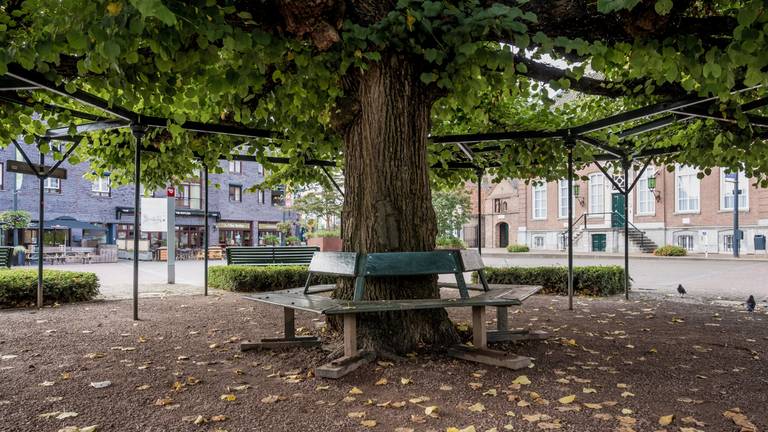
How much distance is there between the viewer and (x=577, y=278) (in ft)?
34.5

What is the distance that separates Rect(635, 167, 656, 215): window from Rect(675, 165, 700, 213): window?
1486 millimetres

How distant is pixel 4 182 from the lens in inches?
1101

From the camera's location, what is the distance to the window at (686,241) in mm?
29844

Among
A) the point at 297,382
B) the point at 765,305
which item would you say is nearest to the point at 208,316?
the point at 297,382

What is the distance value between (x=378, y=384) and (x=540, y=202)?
37.0 m

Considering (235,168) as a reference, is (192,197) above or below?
below

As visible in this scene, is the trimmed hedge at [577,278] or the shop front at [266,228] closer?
the trimmed hedge at [577,278]

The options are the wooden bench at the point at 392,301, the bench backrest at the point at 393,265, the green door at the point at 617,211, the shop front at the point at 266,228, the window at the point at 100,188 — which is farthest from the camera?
the shop front at the point at 266,228

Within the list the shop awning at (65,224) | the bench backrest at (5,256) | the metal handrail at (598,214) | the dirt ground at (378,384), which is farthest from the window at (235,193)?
the dirt ground at (378,384)

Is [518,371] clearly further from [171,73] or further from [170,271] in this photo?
[170,271]

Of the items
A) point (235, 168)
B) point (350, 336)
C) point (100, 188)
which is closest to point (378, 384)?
point (350, 336)

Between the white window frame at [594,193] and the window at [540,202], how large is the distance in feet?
12.0

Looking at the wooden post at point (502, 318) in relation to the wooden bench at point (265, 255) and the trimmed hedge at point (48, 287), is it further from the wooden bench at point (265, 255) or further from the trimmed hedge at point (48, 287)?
the wooden bench at point (265, 255)

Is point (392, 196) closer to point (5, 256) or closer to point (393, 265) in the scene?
point (393, 265)
